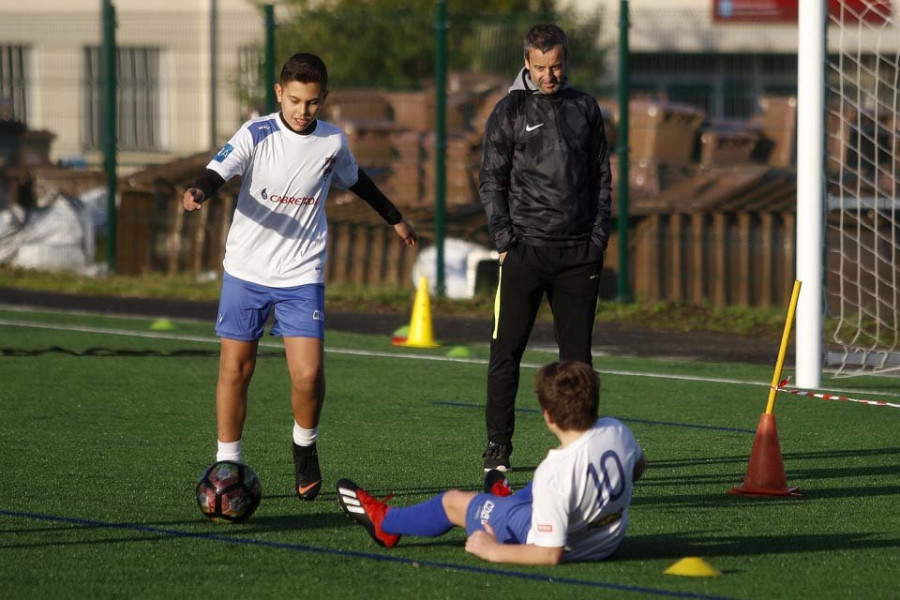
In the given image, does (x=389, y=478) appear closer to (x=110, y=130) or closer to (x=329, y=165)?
(x=329, y=165)

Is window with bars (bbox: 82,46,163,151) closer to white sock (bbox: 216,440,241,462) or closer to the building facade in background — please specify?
the building facade in background

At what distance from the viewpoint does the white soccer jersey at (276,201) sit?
22.0ft

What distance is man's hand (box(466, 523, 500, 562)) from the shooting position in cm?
553

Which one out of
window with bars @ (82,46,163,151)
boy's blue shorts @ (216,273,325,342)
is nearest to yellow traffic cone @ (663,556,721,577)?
boy's blue shorts @ (216,273,325,342)

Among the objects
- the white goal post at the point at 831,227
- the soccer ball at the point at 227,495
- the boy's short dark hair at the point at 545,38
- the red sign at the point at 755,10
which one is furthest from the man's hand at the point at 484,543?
the red sign at the point at 755,10

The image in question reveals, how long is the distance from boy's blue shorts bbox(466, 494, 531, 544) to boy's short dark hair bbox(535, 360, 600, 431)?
33cm

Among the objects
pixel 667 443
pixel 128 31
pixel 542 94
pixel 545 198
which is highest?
pixel 128 31

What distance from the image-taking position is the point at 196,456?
26.5 feet

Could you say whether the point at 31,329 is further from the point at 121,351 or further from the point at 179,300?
the point at 179,300

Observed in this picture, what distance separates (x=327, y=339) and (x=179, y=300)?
3.73 meters

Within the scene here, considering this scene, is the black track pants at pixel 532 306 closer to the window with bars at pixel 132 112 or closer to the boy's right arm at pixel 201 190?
the boy's right arm at pixel 201 190

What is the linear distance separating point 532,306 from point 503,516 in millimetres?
2154

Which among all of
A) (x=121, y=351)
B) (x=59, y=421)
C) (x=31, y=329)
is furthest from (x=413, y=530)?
→ (x=31, y=329)

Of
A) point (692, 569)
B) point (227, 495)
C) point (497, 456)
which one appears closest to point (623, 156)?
point (497, 456)
